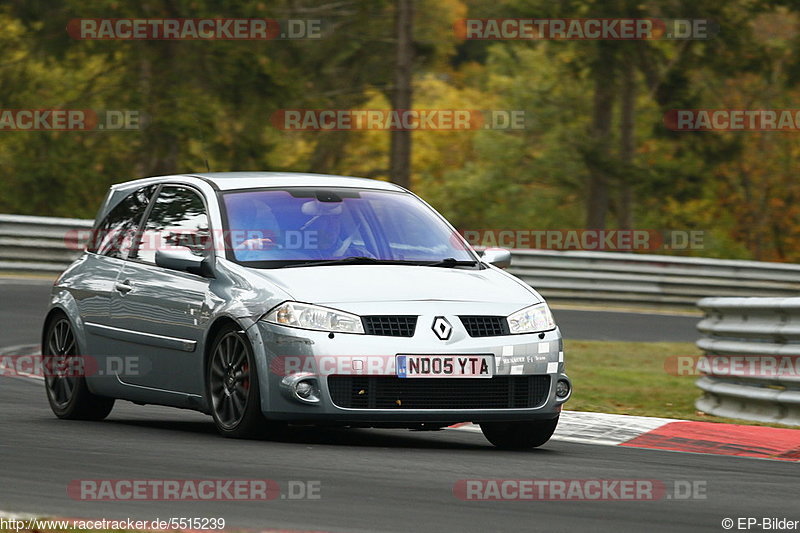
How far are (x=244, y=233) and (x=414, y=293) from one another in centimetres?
127

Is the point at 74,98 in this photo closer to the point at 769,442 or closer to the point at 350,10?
the point at 350,10

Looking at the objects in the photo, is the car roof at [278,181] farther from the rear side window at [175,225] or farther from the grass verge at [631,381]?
the grass verge at [631,381]

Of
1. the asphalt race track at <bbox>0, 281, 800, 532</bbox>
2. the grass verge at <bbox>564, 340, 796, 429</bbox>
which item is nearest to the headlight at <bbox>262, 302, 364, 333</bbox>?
the asphalt race track at <bbox>0, 281, 800, 532</bbox>

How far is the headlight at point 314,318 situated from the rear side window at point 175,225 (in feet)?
3.60

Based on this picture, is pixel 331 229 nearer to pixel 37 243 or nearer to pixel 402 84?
pixel 37 243

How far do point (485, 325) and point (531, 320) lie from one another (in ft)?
1.15

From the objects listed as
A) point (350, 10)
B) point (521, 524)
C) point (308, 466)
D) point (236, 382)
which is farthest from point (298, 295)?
point (350, 10)

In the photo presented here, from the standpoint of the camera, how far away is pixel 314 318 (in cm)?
878

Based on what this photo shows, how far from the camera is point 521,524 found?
21.4 feet

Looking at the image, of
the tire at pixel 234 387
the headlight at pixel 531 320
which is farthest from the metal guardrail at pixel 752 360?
the tire at pixel 234 387

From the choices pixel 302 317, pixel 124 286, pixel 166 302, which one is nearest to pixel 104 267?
pixel 124 286

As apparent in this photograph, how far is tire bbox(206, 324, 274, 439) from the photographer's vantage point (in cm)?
891

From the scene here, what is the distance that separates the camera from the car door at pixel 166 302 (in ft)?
31.3

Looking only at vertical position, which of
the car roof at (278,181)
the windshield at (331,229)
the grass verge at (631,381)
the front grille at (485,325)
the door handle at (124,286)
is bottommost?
the grass verge at (631,381)
